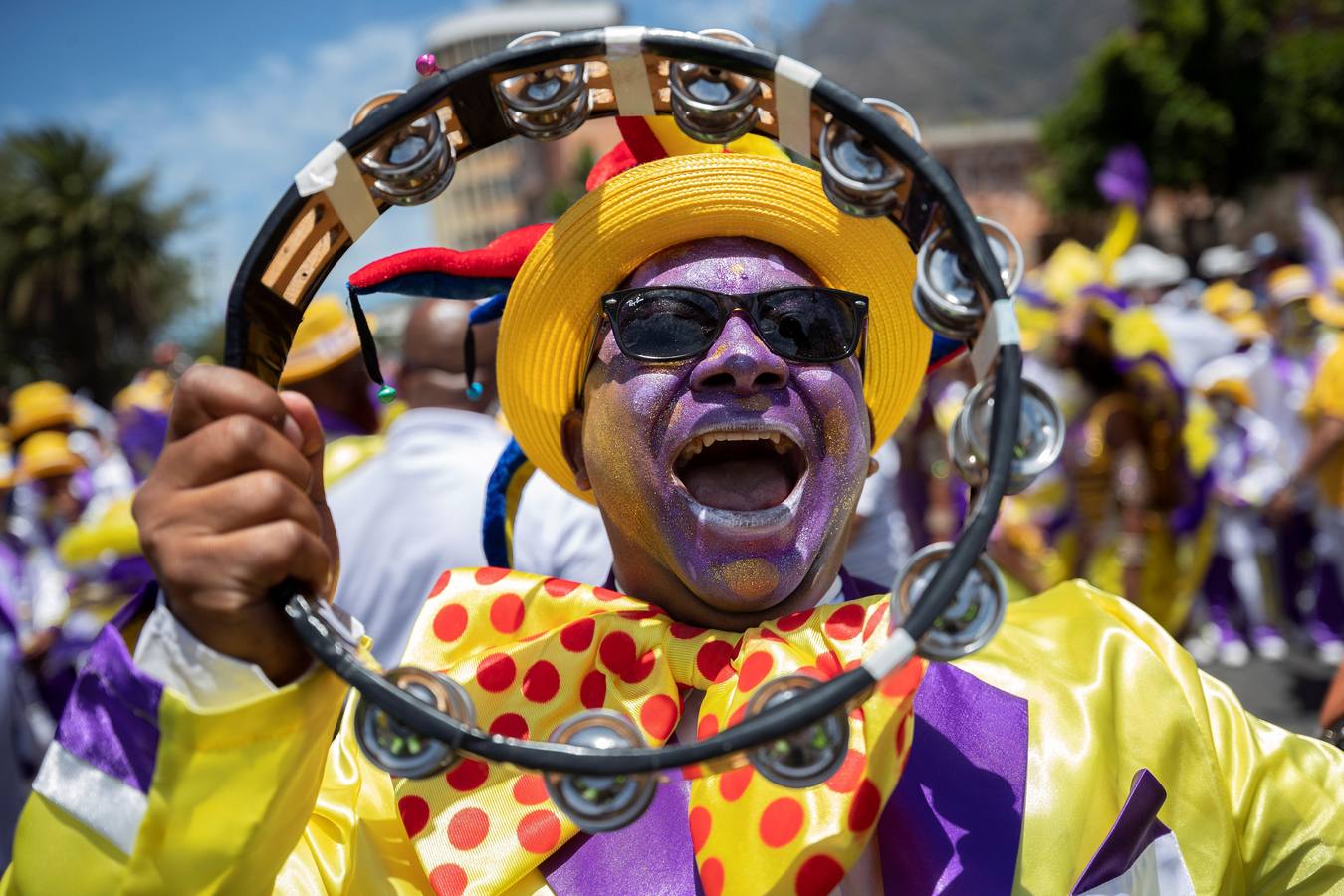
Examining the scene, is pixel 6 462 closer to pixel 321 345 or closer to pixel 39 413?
pixel 39 413

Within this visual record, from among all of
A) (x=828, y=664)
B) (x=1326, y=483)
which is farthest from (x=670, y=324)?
(x=1326, y=483)

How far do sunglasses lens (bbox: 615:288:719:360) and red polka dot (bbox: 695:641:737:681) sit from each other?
45 centimetres

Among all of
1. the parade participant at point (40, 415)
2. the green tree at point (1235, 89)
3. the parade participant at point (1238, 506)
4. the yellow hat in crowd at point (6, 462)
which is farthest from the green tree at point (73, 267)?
the parade participant at point (1238, 506)

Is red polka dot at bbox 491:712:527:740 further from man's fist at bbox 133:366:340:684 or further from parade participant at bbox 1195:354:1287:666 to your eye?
parade participant at bbox 1195:354:1287:666

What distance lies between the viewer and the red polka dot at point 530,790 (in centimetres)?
174

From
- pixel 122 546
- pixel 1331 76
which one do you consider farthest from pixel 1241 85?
pixel 122 546

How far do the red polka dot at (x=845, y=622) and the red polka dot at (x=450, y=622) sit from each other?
593 millimetres

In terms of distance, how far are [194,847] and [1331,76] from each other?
36952mm

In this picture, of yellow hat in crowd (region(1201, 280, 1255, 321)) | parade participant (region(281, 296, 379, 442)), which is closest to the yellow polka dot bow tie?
parade participant (region(281, 296, 379, 442))

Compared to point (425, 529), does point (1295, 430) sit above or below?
below

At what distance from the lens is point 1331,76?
104ft

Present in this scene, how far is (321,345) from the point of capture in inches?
208

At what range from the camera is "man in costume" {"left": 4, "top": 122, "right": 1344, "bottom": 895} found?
1414 mm

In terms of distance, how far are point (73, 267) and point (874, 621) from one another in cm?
3474
